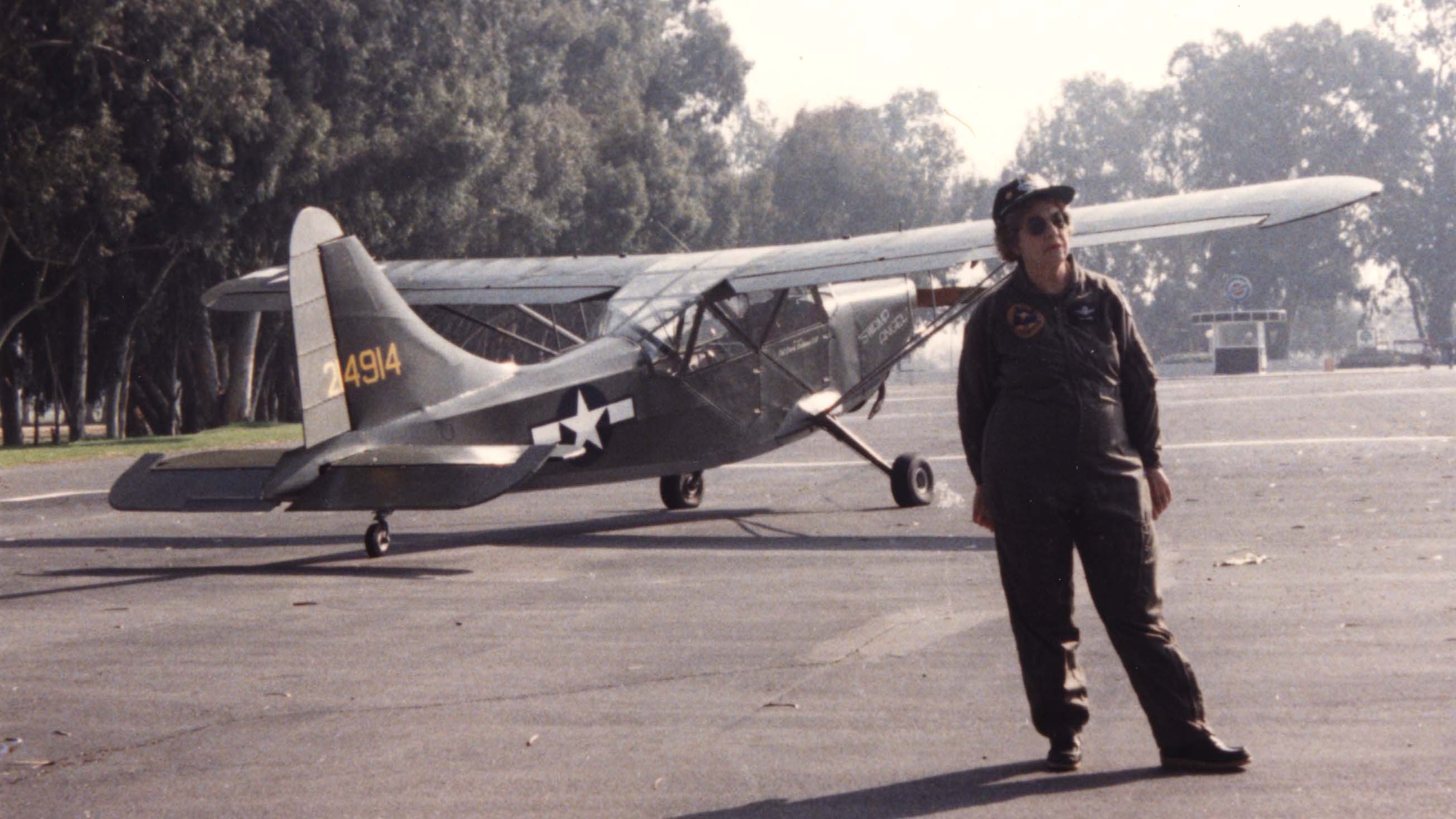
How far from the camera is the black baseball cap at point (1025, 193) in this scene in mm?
6176

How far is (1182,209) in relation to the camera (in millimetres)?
15344

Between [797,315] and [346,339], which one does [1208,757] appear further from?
[797,315]

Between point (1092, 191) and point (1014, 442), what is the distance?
376ft

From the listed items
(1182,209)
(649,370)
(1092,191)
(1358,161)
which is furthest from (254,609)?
(1092,191)

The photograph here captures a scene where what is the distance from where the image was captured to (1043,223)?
6176mm

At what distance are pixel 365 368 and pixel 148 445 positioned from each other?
2458 cm

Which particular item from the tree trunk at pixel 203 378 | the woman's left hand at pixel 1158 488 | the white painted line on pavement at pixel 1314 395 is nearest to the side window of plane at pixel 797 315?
the woman's left hand at pixel 1158 488

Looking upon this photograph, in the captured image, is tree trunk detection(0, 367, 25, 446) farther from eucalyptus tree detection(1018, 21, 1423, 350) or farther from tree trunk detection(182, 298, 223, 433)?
eucalyptus tree detection(1018, 21, 1423, 350)

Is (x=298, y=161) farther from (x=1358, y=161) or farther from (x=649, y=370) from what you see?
(x=1358, y=161)

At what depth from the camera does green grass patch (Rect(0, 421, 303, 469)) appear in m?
32.4

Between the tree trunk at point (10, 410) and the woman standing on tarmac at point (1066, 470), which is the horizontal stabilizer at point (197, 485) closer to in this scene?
the woman standing on tarmac at point (1066, 470)

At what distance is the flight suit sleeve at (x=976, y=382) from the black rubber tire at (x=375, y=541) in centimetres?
801

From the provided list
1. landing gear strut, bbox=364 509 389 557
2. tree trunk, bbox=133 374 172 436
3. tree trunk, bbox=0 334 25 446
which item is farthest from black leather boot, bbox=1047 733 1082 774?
tree trunk, bbox=133 374 172 436

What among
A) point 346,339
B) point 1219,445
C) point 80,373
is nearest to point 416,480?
point 346,339
